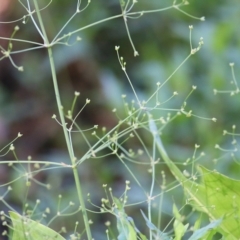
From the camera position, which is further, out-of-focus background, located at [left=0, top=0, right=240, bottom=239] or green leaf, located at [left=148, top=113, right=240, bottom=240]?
out-of-focus background, located at [left=0, top=0, right=240, bottom=239]

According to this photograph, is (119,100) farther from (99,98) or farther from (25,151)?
(25,151)

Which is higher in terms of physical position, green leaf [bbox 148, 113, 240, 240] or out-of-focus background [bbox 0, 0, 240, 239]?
green leaf [bbox 148, 113, 240, 240]

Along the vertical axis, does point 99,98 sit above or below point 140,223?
above

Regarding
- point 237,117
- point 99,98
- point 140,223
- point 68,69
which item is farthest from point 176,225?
point 68,69

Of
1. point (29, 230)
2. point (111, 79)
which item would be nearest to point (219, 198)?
point (29, 230)

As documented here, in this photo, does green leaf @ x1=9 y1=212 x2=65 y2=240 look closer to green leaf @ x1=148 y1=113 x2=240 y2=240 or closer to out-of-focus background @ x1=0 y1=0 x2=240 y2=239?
green leaf @ x1=148 y1=113 x2=240 y2=240

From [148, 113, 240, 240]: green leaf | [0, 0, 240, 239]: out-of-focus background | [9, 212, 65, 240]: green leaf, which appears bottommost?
[0, 0, 240, 239]: out-of-focus background

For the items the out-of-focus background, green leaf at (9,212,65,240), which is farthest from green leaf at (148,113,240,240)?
the out-of-focus background
